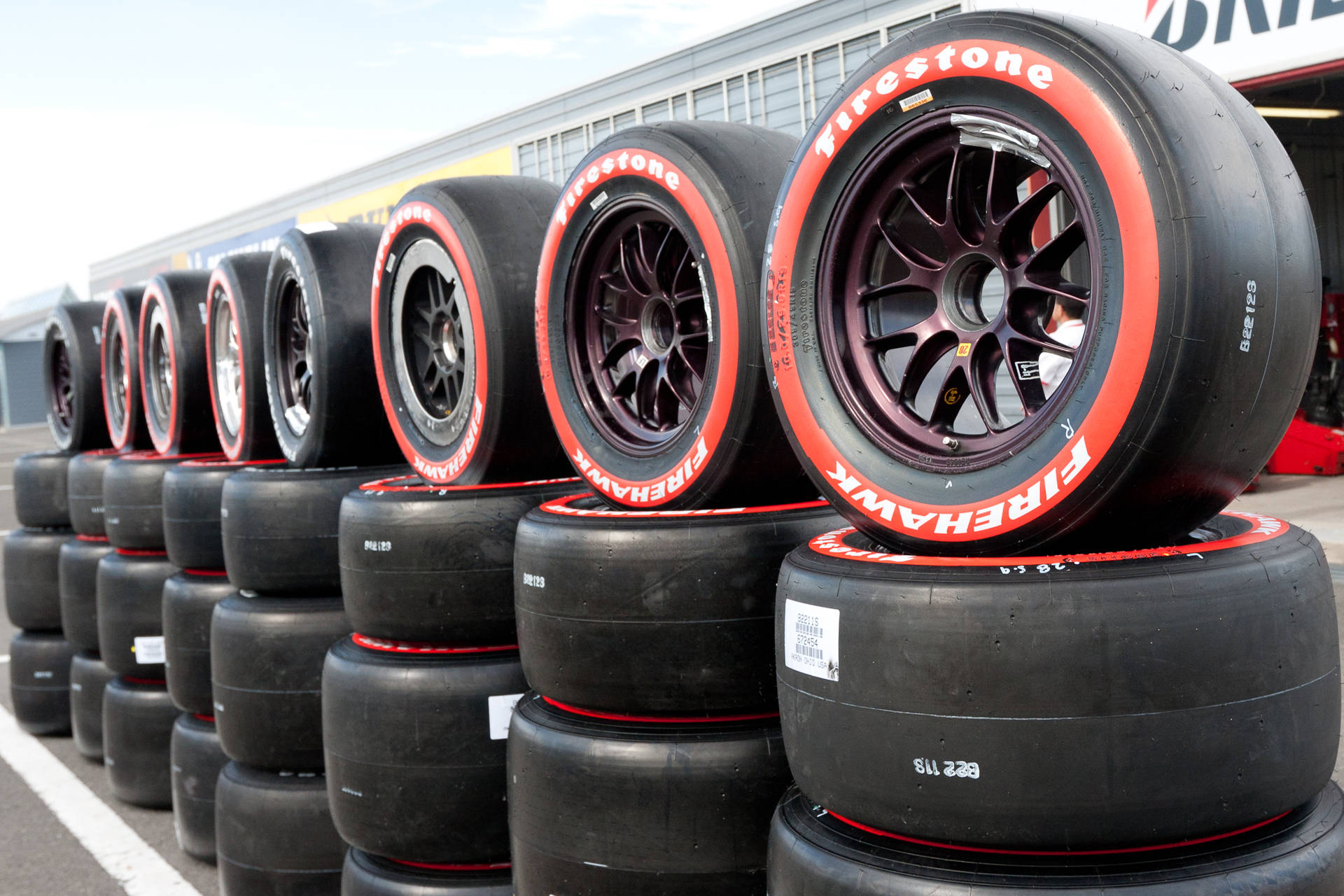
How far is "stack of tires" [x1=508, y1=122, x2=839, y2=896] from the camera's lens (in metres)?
2.92

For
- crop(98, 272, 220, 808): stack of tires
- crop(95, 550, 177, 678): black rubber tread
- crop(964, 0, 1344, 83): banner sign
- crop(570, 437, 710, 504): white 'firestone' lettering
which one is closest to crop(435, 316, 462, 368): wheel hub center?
crop(570, 437, 710, 504): white 'firestone' lettering

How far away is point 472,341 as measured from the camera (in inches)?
158

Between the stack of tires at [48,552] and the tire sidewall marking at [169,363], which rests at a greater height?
the tire sidewall marking at [169,363]

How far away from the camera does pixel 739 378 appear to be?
2971 millimetres

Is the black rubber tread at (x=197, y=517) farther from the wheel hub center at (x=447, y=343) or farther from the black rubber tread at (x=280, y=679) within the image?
the wheel hub center at (x=447, y=343)

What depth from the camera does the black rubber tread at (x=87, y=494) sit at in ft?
22.1

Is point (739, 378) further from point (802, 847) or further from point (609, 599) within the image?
point (802, 847)

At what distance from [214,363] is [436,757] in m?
2.89

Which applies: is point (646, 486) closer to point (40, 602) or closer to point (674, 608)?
point (674, 608)

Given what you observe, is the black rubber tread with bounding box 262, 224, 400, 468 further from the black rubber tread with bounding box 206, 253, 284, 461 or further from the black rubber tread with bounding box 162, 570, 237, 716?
the black rubber tread with bounding box 162, 570, 237, 716

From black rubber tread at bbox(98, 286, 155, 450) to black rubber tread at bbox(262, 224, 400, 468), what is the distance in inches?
93.5

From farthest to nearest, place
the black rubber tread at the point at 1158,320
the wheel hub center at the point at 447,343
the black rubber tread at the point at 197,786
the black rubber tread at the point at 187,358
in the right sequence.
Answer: the black rubber tread at the point at 187,358 < the black rubber tread at the point at 197,786 < the wheel hub center at the point at 447,343 < the black rubber tread at the point at 1158,320

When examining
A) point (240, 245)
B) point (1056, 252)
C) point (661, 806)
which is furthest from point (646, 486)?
point (240, 245)

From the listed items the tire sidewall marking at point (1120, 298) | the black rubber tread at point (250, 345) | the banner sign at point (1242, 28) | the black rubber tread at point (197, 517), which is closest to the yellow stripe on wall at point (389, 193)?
the banner sign at point (1242, 28)
